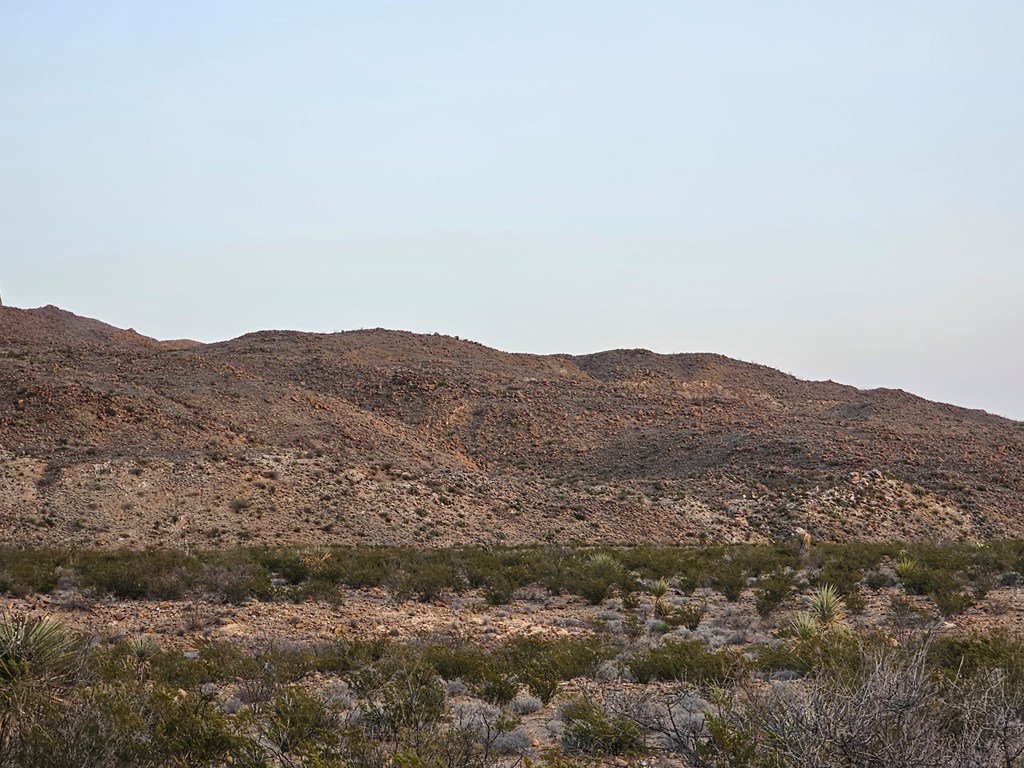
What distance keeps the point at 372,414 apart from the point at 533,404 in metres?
8.94

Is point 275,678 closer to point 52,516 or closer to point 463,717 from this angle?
point 463,717

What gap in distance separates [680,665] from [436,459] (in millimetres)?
28229

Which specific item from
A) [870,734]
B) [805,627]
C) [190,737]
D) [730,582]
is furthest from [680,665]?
[730,582]

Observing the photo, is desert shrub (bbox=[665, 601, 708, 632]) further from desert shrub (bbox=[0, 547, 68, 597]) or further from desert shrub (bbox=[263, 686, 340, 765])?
desert shrub (bbox=[0, 547, 68, 597])

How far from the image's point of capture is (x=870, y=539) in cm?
3138

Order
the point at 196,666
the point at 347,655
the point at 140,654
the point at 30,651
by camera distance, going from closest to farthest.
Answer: the point at 30,651, the point at 196,666, the point at 140,654, the point at 347,655

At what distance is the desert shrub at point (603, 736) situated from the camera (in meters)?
7.48

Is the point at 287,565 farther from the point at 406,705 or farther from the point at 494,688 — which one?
the point at 406,705

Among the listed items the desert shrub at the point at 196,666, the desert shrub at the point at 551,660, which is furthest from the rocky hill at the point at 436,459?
the desert shrub at the point at 551,660

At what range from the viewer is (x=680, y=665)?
10.2 metres

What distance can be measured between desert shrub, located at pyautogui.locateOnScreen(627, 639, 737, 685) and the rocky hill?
18.5 meters

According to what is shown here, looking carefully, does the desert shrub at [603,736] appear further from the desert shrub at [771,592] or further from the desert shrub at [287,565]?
the desert shrub at [287,565]

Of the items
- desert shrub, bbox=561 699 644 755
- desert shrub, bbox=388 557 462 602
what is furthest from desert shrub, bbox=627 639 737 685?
desert shrub, bbox=388 557 462 602

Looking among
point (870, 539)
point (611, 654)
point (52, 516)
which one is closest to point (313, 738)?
point (611, 654)
